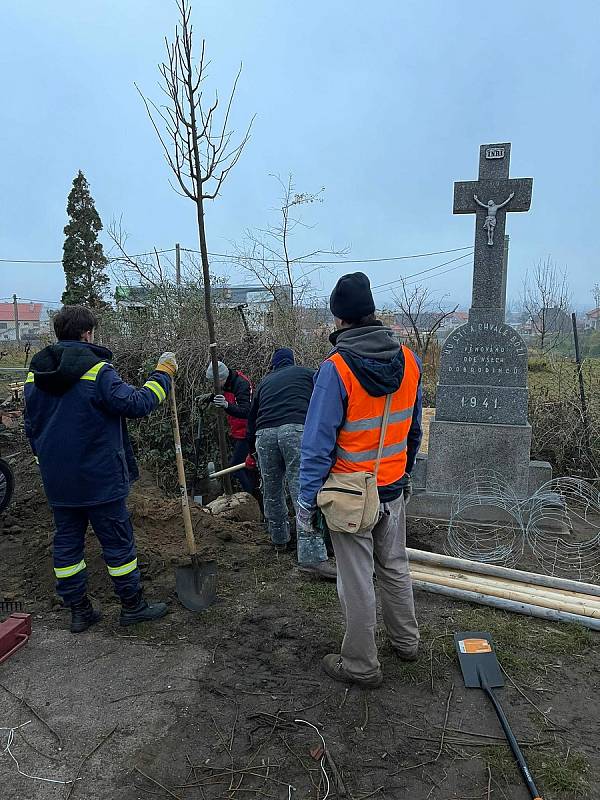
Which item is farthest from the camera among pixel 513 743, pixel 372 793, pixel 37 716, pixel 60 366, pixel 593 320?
pixel 593 320

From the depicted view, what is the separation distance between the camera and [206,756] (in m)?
2.75

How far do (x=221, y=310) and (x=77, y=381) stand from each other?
566cm

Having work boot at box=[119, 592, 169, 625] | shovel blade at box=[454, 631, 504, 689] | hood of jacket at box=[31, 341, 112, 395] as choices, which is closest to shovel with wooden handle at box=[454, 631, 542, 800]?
shovel blade at box=[454, 631, 504, 689]

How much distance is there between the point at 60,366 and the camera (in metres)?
3.57

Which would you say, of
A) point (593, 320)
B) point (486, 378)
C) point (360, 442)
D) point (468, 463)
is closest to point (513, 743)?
point (360, 442)

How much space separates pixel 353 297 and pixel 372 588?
1.52 meters

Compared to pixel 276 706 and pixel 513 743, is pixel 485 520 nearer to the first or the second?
pixel 513 743

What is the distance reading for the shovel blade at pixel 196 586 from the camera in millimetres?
4219

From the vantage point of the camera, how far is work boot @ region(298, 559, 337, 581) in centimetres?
464

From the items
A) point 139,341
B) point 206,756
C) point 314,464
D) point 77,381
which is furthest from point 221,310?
point 206,756

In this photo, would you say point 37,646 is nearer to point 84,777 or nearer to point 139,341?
point 84,777

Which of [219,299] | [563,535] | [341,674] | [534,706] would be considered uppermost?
[219,299]

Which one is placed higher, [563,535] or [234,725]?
[234,725]

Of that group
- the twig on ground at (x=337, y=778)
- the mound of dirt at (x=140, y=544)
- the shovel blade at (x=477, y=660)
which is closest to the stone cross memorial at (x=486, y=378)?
the mound of dirt at (x=140, y=544)
